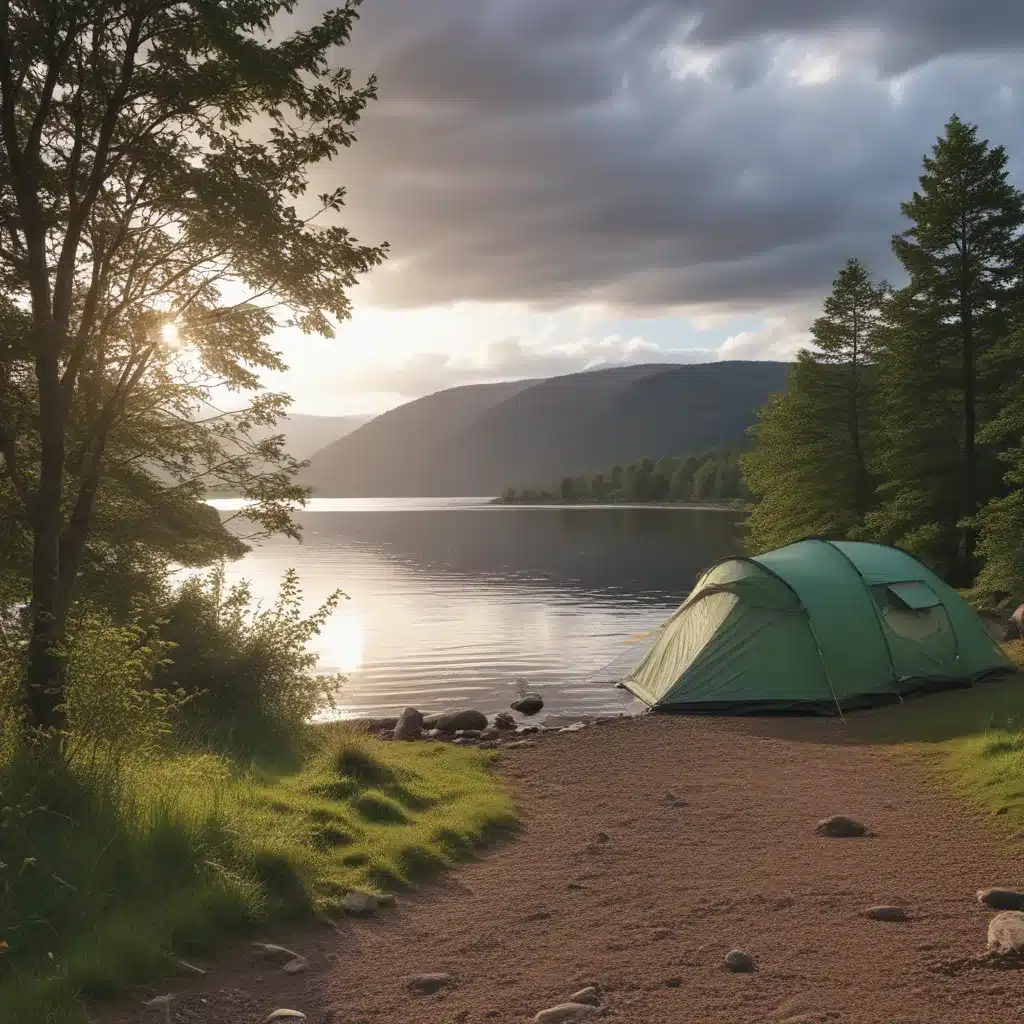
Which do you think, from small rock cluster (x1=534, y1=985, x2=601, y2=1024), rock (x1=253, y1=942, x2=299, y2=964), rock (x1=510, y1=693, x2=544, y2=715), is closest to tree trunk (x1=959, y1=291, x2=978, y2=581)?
rock (x1=510, y1=693, x2=544, y2=715)

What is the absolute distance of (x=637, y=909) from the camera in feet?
26.5

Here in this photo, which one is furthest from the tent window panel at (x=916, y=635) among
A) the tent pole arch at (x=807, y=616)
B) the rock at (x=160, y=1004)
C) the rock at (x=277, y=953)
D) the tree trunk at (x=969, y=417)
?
the tree trunk at (x=969, y=417)

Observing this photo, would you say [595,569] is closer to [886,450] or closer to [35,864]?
[886,450]

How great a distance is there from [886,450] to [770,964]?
3314 centimetres

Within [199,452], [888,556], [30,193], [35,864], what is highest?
[30,193]

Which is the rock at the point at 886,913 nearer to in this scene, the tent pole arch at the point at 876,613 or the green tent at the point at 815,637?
the green tent at the point at 815,637

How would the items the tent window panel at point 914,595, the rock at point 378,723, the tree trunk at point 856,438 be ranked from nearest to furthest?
the tent window panel at point 914,595
the rock at point 378,723
the tree trunk at point 856,438

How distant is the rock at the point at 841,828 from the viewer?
10000 millimetres

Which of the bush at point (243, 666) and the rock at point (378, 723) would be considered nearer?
the bush at point (243, 666)

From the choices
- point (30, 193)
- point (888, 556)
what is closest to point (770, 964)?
point (30, 193)

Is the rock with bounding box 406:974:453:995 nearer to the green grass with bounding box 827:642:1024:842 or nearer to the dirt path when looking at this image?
the dirt path

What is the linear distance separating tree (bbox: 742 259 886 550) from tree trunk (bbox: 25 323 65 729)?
38007 millimetres

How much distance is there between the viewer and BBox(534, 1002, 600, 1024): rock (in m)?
5.99

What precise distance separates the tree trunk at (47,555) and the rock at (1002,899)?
887 centimetres
